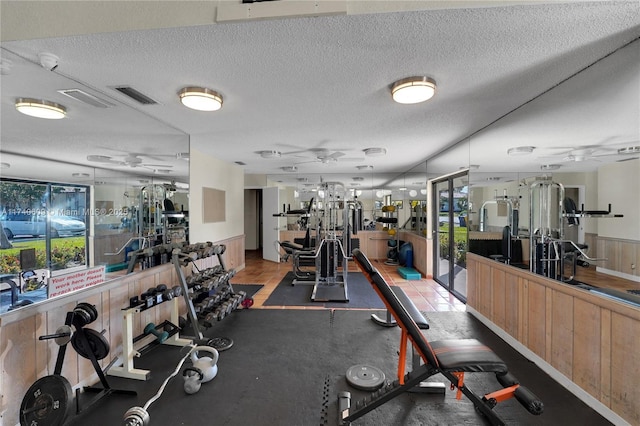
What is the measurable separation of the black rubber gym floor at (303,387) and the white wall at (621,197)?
1188 millimetres

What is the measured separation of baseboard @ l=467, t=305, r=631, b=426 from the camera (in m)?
1.59

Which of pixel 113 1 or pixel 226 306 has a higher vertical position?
pixel 113 1

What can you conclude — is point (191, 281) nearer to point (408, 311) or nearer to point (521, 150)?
point (408, 311)

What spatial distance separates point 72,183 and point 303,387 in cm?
240

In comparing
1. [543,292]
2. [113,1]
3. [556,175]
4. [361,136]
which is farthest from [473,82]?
[113,1]

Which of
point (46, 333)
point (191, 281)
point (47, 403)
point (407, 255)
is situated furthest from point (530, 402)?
point (407, 255)

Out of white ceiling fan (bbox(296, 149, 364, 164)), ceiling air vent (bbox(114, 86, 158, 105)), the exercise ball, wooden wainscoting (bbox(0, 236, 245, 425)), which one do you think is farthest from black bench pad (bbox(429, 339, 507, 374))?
the exercise ball

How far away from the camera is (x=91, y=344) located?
1.74 meters

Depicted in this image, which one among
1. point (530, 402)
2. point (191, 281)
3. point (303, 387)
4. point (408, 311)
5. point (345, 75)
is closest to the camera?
point (530, 402)

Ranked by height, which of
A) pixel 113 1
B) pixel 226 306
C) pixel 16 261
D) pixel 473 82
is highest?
pixel 113 1

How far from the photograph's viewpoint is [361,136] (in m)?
3.34

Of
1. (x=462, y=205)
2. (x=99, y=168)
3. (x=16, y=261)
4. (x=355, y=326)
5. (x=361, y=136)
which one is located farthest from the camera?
(x=462, y=205)

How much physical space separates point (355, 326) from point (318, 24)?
9.22 feet

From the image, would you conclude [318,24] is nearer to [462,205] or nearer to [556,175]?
[556,175]
